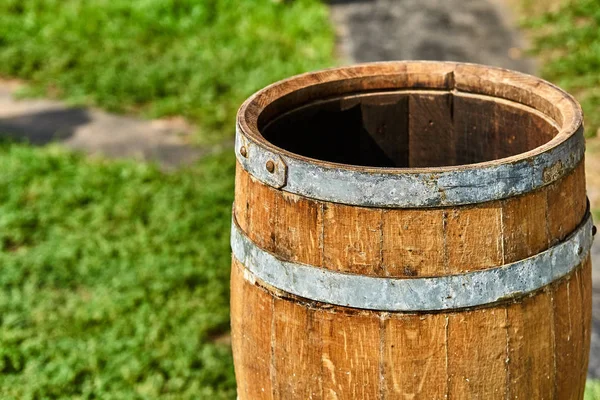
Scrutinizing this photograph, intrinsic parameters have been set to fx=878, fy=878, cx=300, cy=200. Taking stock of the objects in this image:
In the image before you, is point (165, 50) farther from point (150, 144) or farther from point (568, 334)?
point (568, 334)

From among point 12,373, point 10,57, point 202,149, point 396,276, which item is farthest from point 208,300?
point 10,57

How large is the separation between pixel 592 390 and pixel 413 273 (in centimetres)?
164

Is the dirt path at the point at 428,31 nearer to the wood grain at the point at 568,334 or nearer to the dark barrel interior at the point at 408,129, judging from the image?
the dark barrel interior at the point at 408,129

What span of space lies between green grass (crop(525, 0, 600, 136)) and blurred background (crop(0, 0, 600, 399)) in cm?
2

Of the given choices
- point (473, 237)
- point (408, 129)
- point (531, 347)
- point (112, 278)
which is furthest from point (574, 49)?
point (473, 237)

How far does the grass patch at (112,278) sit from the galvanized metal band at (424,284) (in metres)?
1.60

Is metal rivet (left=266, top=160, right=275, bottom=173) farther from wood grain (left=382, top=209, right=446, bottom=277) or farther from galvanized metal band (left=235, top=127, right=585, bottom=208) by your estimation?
wood grain (left=382, top=209, right=446, bottom=277)

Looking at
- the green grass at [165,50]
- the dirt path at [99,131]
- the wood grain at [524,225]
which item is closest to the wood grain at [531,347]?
the wood grain at [524,225]

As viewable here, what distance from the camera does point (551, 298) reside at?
2.00m

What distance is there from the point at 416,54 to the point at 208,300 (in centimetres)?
365

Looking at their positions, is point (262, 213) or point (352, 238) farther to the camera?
point (262, 213)

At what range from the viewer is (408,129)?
8.58 ft

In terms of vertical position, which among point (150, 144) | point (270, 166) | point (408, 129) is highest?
point (270, 166)

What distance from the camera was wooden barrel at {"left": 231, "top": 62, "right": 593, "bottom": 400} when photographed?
185 cm
